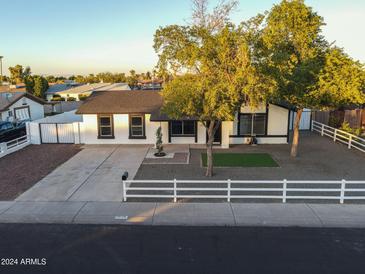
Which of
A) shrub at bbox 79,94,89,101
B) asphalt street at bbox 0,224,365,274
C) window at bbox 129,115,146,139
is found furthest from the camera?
shrub at bbox 79,94,89,101

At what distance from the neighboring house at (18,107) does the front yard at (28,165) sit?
1059 centimetres

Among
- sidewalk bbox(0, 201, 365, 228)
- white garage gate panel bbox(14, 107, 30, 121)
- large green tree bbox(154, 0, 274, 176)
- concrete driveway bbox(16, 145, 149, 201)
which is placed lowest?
concrete driveway bbox(16, 145, 149, 201)

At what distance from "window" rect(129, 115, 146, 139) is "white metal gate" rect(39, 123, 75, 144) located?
4627 millimetres

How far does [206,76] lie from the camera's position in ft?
38.5

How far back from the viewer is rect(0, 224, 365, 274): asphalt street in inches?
275

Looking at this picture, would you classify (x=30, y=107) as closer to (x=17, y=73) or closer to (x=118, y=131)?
(x=118, y=131)

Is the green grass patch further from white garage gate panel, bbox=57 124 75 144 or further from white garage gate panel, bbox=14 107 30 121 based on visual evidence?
white garage gate panel, bbox=14 107 30 121

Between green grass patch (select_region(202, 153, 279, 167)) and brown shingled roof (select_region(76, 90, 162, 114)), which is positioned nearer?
green grass patch (select_region(202, 153, 279, 167))

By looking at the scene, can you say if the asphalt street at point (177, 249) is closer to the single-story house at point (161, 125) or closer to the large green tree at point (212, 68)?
the large green tree at point (212, 68)

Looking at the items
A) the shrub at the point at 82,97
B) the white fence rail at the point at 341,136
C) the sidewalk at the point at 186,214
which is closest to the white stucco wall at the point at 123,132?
the white fence rail at the point at 341,136

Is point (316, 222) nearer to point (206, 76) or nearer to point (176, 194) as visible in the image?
point (176, 194)

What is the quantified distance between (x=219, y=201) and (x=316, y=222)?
345 centimetres

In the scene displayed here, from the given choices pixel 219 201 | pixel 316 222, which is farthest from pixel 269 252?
pixel 219 201

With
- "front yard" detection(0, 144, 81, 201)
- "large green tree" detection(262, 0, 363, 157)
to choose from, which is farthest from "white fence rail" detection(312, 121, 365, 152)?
"front yard" detection(0, 144, 81, 201)
